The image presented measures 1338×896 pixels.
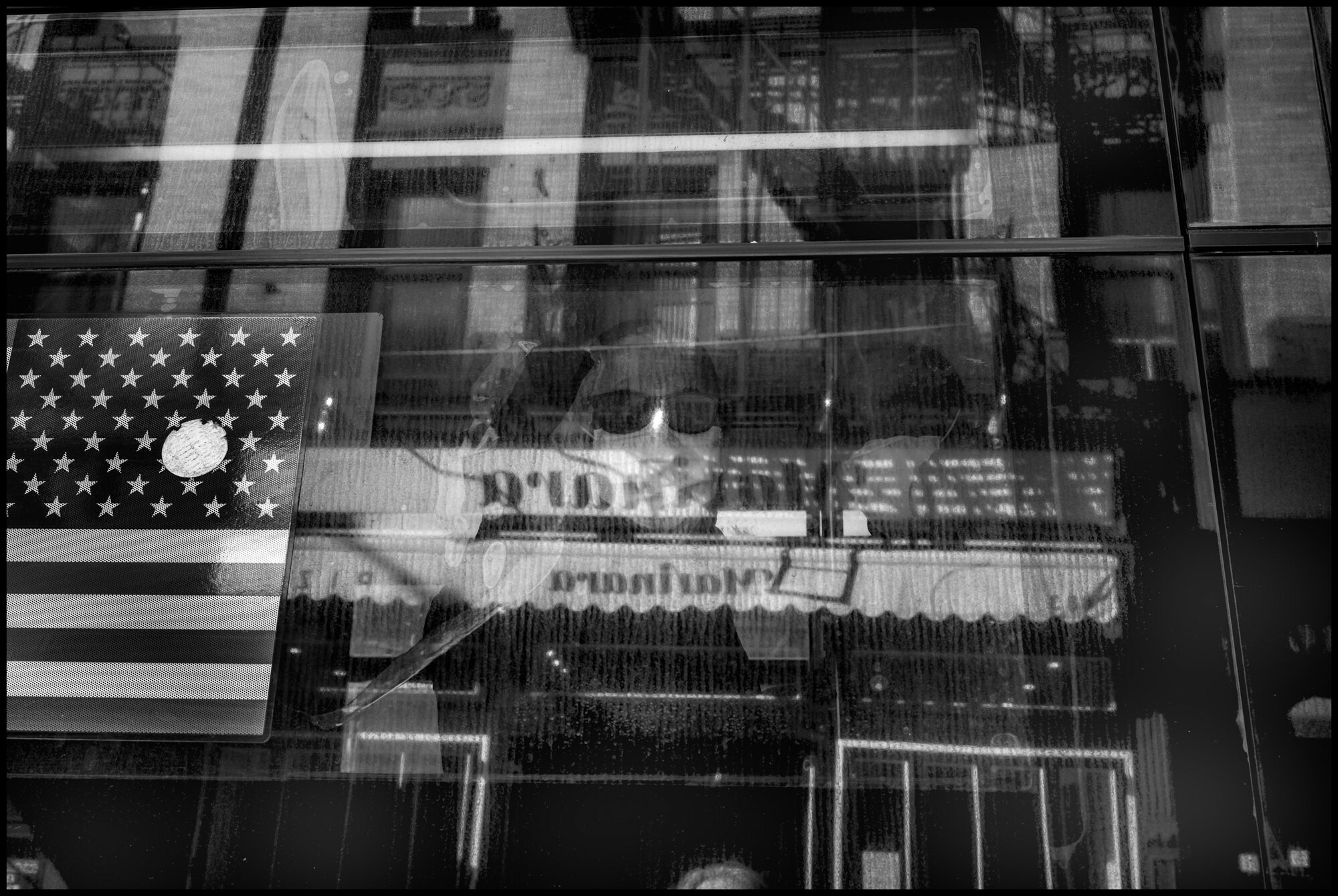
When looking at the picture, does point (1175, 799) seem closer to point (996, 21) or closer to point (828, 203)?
point (828, 203)

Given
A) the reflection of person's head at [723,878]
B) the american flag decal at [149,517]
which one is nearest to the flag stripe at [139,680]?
the american flag decal at [149,517]

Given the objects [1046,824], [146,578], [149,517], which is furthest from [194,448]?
[1046,824]

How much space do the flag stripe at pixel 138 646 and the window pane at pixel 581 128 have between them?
867mm

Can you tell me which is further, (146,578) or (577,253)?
(577,253)

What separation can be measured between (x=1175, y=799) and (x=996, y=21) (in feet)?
5.57

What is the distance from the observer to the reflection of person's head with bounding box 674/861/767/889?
1.60 m

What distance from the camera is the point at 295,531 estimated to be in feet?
5.88

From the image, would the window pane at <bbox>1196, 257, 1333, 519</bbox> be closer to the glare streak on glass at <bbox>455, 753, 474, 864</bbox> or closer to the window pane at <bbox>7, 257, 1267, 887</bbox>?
the window pane at <bbox>7, 257, 1267, 887</bbox>

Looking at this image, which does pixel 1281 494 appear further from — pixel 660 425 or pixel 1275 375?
pixel 660 425

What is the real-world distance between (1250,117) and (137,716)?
267 centimetres

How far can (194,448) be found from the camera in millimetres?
1850

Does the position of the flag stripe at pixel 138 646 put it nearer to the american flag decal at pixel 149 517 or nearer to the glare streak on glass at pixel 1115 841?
the american flag decal at pixel 149 517

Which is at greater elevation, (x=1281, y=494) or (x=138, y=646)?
(x=1281, y=494)

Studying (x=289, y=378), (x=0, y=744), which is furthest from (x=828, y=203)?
(x=0, y=744)
